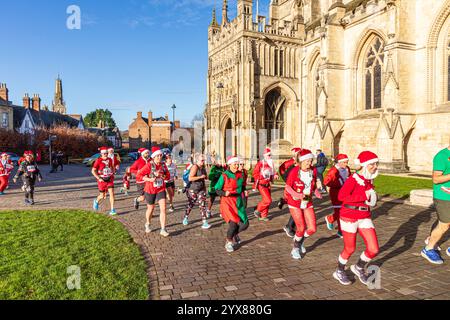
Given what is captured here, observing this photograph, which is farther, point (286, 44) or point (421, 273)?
point (286, 44)

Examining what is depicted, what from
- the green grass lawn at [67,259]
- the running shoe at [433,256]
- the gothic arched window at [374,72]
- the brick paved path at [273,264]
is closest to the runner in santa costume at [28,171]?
the green grass lawn at [67,259]

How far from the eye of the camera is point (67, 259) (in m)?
5.36

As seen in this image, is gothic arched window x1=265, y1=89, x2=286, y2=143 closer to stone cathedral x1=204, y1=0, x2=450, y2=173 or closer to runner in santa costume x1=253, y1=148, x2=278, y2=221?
stone cathedral x1=204, y1=0, x2=450, y2=173

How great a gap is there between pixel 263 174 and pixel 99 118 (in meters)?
110

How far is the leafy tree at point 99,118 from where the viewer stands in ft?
357

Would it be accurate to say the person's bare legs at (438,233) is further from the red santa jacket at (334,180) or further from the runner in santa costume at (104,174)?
the runner in santa costume at (104,174)

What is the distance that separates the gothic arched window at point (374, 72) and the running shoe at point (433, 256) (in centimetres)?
1914

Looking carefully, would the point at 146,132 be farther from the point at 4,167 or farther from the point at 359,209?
the point at 359,209

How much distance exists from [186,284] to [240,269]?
0.98m

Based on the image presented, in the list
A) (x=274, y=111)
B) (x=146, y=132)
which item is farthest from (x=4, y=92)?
(x=274, y=111)
